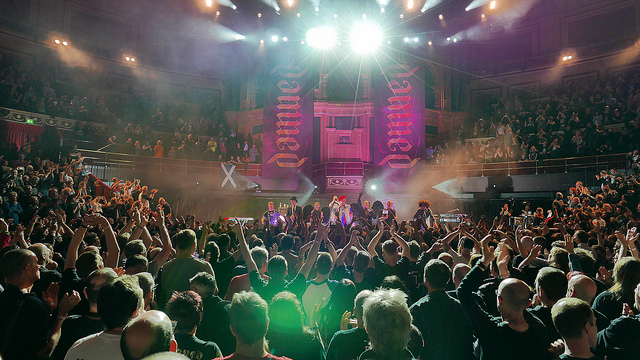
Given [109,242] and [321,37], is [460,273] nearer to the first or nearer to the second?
[109,242]

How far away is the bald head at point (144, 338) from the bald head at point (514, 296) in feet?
7.39

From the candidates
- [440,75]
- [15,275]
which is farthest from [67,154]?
[440,75]

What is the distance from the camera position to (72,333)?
2.92 metres

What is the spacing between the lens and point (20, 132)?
1953cm

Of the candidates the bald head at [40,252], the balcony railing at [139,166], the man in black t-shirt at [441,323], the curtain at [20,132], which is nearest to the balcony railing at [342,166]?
the balcony railing at [139,166]

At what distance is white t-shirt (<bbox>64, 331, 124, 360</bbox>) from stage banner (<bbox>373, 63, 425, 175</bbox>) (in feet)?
64.2

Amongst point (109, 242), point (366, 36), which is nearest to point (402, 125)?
point (366, 36)

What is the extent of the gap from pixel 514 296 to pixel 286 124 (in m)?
19.4

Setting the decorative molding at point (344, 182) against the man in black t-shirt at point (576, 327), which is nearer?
the man in black t-shirt at point (576, 327)

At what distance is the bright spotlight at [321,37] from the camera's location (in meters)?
24.8

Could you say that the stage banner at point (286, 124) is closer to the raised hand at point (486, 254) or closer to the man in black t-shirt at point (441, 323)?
the raised hand at point (486, 254)

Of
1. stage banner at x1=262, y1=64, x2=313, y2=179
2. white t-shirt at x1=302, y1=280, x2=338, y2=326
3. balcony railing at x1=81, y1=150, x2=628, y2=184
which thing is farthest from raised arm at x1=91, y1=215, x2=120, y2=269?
balcony railing at x1=81, y1=150, x2=628, y2=184

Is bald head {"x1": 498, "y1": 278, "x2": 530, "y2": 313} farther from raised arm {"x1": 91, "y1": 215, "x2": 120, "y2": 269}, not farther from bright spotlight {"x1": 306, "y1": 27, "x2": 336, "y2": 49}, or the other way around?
bright spotlight {"x1": 306, "y1": 27, "x2": 336, "y2": 49}

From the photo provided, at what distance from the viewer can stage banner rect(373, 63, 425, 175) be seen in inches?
840
